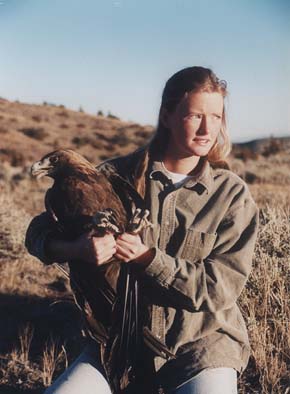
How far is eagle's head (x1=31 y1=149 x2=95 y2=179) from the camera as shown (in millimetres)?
2656

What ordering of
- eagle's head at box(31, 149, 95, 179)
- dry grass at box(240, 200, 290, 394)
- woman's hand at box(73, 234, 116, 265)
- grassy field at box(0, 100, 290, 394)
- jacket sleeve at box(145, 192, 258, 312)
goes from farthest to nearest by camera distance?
1. grassy field at box(0, 100, 290, 394)
2. dry grass at box(240, 200, 290, 394)
3. eagle's head at box(31, 149, 95, 179)
4. jacket sleeve at box(145, 192, 258, 312)
5. woman's hand at box(73, 234, 116, 265)

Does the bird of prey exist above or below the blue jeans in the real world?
above

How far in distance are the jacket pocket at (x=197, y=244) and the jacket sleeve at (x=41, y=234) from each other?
1.83 feet

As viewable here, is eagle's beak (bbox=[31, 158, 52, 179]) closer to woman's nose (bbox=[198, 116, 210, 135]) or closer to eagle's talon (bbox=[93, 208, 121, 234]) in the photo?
eagle's talon (bbox=[93, 208, 121, 234])

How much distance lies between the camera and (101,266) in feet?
8.42

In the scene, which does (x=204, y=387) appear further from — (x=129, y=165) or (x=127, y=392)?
(x=129, y=165)

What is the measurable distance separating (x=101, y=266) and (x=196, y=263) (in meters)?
0.39

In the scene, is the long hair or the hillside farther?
the hillside

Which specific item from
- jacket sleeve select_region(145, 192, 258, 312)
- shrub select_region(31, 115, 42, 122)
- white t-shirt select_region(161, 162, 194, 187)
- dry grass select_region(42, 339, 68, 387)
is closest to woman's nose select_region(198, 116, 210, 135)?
white t-shirt select_region(161, 162, 194, 187)

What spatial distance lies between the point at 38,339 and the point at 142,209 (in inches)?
88.3

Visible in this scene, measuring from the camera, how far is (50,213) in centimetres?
265

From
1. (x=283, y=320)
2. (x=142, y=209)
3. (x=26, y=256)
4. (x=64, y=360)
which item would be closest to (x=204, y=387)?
(x=142, y=209)

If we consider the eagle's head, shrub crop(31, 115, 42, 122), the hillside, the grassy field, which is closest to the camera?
the eagle's head

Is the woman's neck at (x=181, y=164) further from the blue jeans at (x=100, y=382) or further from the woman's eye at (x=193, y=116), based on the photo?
the blue jeans at (x=100, y=382)
